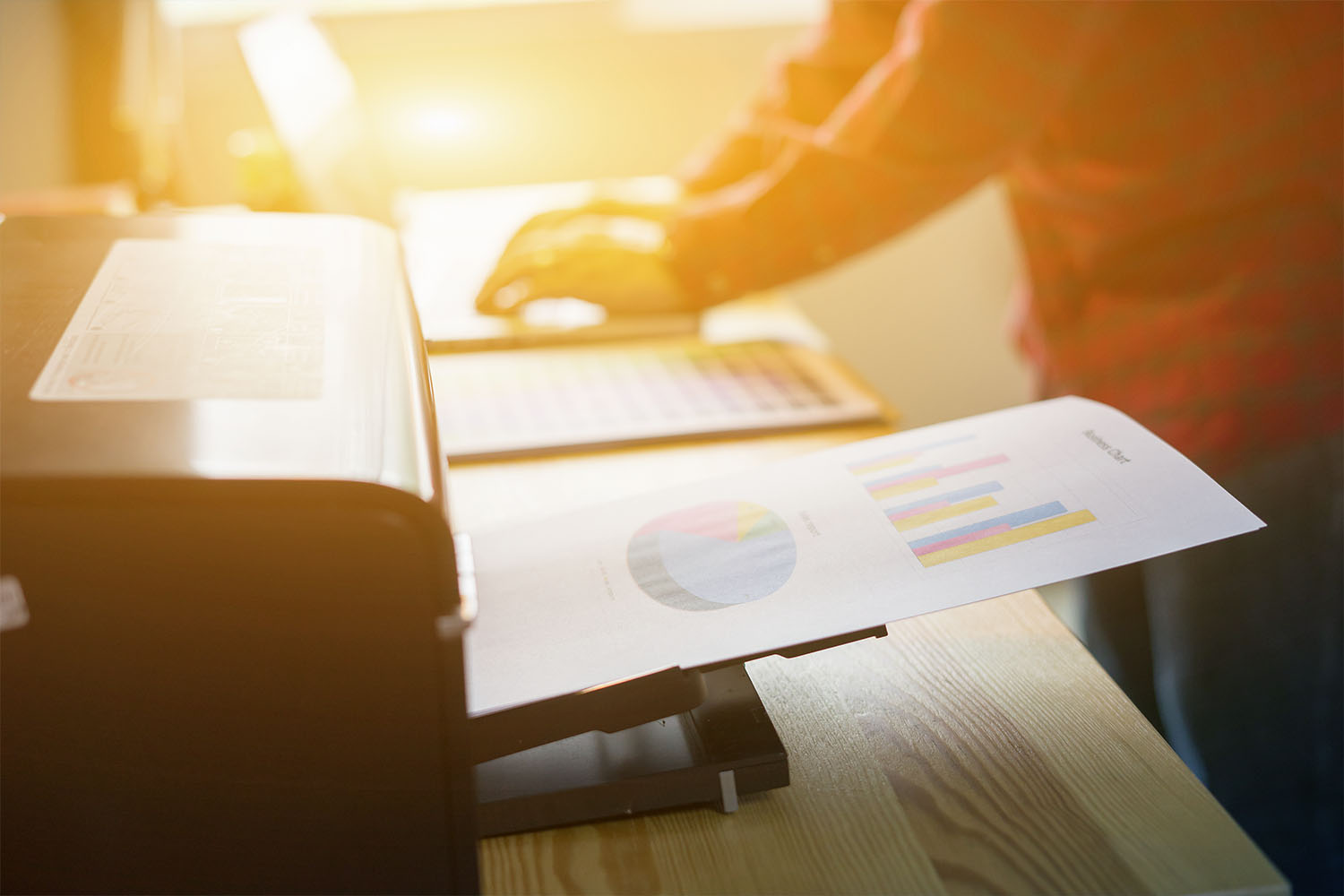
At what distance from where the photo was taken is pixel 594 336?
2.98 ft

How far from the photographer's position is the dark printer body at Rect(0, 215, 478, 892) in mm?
270

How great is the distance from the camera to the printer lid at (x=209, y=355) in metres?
0.28

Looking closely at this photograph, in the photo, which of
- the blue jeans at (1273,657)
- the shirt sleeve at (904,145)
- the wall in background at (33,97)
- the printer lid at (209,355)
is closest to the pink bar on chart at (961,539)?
the printer lid at (209,355)

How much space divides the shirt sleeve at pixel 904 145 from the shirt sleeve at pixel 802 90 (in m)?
0.13

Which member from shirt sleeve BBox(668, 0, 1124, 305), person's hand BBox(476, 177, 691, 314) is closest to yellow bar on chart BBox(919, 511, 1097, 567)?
shirt sleeve BBox(668, 0, 1124, 305)

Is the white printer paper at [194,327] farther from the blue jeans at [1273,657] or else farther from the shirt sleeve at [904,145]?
the blue jeans at [1273,657]

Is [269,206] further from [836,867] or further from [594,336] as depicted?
[836,867]

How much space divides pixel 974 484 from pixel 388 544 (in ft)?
0.86

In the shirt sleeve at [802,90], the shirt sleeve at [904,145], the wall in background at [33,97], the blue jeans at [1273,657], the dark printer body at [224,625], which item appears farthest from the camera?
the wall in background at [33,97]

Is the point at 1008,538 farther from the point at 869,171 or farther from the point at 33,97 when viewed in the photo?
the point at 33,97

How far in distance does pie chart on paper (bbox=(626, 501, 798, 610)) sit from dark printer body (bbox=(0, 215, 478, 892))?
0.41ft

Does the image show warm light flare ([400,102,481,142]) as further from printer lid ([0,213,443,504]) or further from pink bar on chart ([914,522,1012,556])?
pink bar on chart ([914,522,1012,556])

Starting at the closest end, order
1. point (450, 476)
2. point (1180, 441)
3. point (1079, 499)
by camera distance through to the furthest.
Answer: point (1079, 499)
point (450, 476)
point (1180, 441)

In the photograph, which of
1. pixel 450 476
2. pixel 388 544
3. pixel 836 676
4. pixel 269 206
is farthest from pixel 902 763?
pixel 269 206
